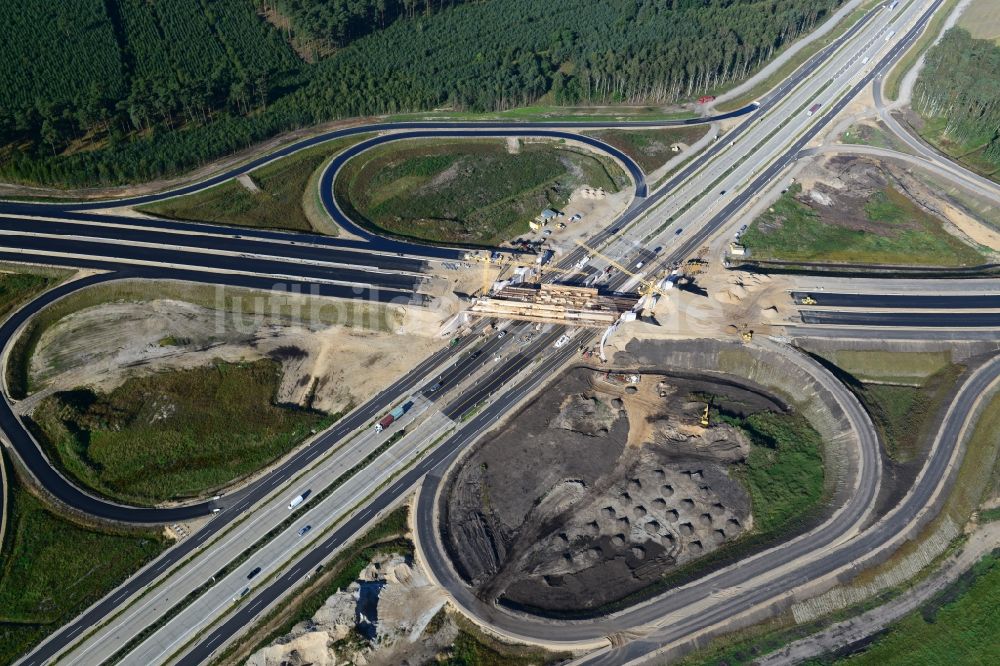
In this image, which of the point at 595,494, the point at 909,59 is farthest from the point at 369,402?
the point at 909,59

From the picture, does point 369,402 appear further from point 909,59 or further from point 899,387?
point 909,59

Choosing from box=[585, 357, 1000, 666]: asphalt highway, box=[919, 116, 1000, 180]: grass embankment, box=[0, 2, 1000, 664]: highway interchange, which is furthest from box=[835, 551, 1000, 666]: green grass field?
box=[919, 116, 1000, 180]: grass embankment

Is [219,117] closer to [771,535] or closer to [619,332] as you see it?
[619,332]

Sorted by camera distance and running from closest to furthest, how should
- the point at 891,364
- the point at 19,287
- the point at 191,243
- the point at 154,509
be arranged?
1. the point at 154,509
2. the point at 891,364
3. the point at 19,287
4. the point at 191,243

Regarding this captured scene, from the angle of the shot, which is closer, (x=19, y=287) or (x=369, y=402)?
(x=369, y=402)

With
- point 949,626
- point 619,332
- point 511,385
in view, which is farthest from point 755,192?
point 949,626

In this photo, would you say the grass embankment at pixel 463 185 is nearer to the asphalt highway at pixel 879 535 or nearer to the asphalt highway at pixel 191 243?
the asphalt highway at pixel 191 243
